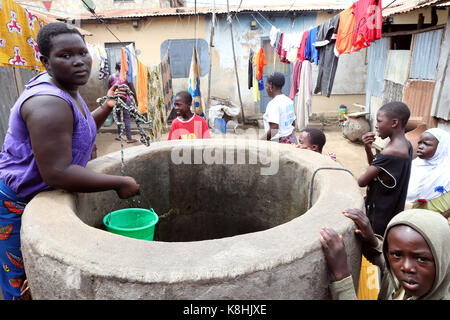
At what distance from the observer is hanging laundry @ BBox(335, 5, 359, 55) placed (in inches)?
170

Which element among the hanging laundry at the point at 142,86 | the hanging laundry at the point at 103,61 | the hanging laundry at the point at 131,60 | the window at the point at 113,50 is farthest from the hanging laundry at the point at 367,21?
the window at the point at 113,50

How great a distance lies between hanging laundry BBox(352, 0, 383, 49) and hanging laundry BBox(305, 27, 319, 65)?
1.67 metres

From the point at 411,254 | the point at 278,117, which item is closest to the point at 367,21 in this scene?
the point at 278,117

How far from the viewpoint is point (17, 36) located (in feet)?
12.1

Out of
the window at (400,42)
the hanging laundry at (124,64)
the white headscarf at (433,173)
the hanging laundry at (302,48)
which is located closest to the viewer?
the white headscarf at (433,173)

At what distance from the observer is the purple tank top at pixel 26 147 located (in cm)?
138

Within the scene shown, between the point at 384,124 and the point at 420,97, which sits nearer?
the point at 384,124

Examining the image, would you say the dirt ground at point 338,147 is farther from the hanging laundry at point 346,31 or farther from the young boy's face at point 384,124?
the young boy's face at point 384,124

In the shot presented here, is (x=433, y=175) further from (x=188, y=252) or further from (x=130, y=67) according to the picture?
(x=130, y=67)

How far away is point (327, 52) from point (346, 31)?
3.28 feet

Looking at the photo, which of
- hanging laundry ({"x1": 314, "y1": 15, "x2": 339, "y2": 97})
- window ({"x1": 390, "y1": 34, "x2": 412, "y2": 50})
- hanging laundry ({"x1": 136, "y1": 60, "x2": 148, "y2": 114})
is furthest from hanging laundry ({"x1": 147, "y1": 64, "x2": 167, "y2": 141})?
window ({"x1": 390, "y1": 34, "x2": 412, "y2": 50})

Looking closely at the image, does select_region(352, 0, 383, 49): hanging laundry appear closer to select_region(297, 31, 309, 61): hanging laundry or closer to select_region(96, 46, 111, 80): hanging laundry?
select_region(297, 31, 309, 61): hanging laundry

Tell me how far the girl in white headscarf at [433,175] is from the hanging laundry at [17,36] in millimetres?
4438

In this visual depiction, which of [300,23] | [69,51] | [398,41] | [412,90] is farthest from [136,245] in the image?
[300,23]
